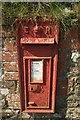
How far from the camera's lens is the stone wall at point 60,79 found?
3041 millimetres

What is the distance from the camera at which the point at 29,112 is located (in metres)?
3.20

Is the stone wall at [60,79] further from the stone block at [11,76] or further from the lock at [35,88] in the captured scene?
the lock at [35,88]

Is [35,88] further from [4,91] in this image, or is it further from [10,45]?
[10,45]

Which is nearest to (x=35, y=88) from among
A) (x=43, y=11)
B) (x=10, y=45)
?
(x=10, y=45)

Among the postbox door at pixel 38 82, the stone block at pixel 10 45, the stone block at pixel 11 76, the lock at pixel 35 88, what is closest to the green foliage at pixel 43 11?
the stone block at pixel 10 45

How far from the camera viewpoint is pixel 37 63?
300 cm

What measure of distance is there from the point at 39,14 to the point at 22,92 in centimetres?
87

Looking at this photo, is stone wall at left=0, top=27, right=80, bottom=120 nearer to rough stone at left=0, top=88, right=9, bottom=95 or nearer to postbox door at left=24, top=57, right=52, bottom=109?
rough stone at left=0, top=88, right=9, bottom=95

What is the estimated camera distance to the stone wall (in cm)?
304

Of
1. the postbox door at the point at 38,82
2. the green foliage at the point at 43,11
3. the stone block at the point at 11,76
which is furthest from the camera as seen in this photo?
the stone block at the point at 11,76

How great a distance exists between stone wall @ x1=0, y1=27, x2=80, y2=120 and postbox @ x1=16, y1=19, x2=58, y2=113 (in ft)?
0.33

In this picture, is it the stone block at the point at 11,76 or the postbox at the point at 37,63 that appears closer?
the postbox at the point at 37,63

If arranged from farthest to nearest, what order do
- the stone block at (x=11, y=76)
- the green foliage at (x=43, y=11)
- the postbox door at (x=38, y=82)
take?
→ 1. the stone block at (x=11, y=76)
2. the postbox door at (x=38, y=82)
3. the green foliage at (x=43, y=11)

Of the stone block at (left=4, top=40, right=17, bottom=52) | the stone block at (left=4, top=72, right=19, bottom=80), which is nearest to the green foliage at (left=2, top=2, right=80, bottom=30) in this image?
the stone block at (left=4, top=40, right=17, bottom=52)
